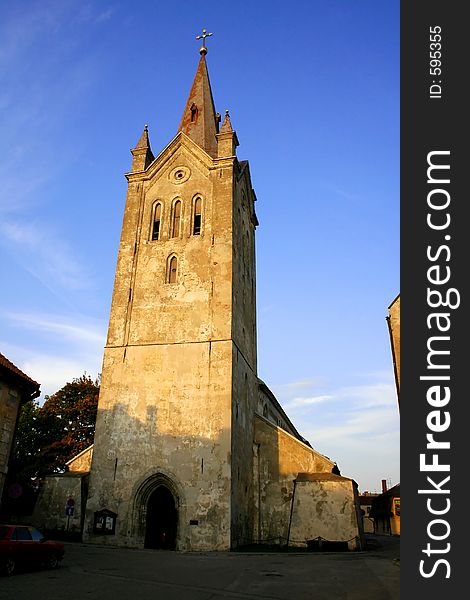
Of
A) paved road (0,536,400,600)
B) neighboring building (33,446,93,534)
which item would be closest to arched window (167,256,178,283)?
neighboring building (33,446,93,534)

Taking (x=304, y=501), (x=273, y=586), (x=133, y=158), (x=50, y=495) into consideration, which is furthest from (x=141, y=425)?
(x=133, y=158)

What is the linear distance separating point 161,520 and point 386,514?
115 ft

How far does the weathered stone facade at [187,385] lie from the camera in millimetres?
20875

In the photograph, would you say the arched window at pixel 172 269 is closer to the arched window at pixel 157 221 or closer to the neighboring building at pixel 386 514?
the arched window at pixel 157 221

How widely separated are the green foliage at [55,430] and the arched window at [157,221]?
18218 mm

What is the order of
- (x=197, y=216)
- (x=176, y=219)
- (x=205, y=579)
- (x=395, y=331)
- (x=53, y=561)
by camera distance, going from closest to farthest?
(x=205, y=579)
(x=53, y=561)
(x=395, y=331)
(x=197, y=216)
(x=176, y=219)

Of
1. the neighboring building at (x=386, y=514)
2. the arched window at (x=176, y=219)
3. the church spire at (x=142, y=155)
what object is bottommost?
the neighboring building at (x=386, y=514)

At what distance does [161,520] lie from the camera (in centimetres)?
2181

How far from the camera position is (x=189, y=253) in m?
25.8

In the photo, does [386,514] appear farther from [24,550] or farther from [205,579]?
[24,550]

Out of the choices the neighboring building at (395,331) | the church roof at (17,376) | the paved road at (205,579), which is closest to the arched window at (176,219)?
the church roof at (17,376)

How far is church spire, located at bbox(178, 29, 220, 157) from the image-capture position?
3086 centimetres

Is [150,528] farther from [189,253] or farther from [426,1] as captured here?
[426,1]

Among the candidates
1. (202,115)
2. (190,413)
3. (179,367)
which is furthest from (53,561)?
(202,115)
